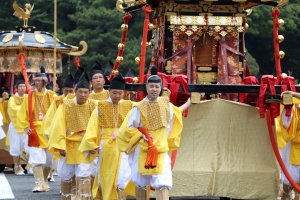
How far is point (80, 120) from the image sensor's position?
1245 centimetres

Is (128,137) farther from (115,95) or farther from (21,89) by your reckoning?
(21,89)

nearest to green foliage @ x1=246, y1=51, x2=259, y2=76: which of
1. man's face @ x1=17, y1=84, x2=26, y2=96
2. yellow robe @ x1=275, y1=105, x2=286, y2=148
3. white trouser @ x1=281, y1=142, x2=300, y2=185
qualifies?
man's face @ x1=17, y1=84, x2=26, y2=96

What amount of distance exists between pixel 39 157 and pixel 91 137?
4.36m

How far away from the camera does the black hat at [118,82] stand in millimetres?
11680

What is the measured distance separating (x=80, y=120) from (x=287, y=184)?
2793mm

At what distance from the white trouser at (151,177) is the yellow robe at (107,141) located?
0.90m

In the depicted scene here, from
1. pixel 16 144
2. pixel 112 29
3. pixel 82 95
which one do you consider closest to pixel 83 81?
pixel 82 95

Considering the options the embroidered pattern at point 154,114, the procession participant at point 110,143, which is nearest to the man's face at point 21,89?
the procession participant at point 110,143

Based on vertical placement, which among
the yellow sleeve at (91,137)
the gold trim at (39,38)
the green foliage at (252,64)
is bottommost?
the yellow sleeve at (91,137)

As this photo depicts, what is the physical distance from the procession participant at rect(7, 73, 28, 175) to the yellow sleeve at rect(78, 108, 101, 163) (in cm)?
699

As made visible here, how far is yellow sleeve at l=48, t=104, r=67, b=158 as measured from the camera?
40.9 ft

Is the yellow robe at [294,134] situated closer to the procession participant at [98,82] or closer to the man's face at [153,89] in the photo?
the procession participant at [98,82]

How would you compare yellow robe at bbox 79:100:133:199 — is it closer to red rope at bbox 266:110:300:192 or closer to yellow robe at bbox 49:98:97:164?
yellow robe at bbox 49:98:97:164

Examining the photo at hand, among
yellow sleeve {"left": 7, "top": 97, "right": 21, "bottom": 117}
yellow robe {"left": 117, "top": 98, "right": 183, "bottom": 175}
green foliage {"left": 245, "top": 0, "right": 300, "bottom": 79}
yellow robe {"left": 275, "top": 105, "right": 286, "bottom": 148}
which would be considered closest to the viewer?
yellow robe {"left": 117, "top": 98, "right": 183, "bottom": 175}
